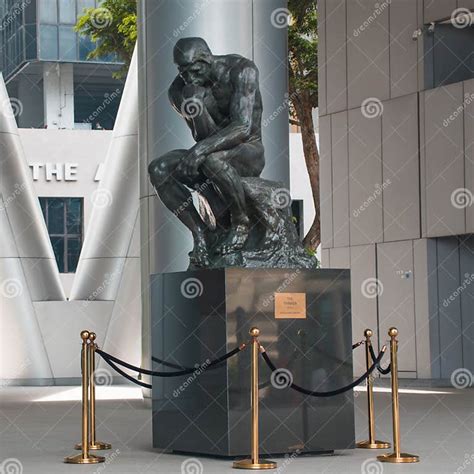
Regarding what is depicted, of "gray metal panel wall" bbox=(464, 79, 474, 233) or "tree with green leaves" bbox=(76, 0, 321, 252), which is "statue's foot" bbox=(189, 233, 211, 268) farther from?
"tree with green leaves" bbox=(76, 0, 321, 252)

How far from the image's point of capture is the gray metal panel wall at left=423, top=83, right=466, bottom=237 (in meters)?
21.7

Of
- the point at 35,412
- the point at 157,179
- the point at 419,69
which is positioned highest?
the point at 419,69

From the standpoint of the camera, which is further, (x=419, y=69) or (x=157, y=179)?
(x=419, y=69)

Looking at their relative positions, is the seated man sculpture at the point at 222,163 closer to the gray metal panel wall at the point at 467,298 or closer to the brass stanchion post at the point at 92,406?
the brass stanchion post at the point at 92,406

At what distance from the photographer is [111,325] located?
2422 cm

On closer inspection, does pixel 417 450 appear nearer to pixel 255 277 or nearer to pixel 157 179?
pixel 255 277

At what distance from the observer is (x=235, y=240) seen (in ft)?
35.8

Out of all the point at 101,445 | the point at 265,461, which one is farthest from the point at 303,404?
the point at 101,445

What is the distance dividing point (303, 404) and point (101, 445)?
2183 millimetres
